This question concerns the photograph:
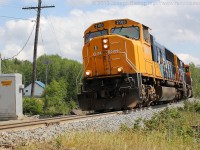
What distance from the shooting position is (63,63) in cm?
14238

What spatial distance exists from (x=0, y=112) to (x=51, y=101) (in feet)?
34.9

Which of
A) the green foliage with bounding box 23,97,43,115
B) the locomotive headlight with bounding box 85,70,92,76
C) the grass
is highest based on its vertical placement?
the locomotive headlight with bounding box 85,70,92,76

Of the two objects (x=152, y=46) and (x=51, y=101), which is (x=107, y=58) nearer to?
(x=152, y=46)

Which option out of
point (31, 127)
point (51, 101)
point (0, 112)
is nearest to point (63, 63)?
point (51, 101)

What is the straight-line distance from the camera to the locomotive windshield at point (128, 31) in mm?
15750

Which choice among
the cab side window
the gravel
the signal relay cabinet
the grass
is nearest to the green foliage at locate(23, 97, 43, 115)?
the signal relay cabinet

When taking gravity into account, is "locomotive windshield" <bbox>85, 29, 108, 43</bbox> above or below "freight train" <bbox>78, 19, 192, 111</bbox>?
above

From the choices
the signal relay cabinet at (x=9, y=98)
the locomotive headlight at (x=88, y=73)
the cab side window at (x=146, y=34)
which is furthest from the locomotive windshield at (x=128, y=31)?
the signal relay cabinet at (x=9, y=98)

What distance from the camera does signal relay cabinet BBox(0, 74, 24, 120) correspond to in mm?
17672

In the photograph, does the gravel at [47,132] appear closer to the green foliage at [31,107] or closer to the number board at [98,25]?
the number board at [98,25]

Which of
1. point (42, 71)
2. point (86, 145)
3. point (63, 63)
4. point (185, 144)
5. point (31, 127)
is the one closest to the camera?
point (86, 145)

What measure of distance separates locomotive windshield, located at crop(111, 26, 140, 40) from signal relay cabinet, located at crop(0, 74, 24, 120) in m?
5.54

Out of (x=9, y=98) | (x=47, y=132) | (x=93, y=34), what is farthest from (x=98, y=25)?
(x=47, y=132)

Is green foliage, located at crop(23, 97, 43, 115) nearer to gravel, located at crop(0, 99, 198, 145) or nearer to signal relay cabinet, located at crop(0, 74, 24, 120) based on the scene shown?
signal relay cabinet, located at crop(0, 74, 24, 120)
